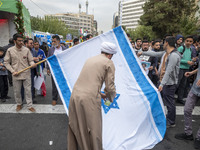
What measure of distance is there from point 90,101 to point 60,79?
1533 millimetres

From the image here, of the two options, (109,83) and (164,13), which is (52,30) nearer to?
(164,13)

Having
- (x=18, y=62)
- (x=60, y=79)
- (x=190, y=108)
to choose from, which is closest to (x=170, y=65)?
(x=190, y=108)

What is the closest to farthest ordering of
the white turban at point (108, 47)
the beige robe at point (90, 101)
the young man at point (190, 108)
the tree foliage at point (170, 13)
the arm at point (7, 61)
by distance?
the beige robe at point (90, 101), the white turban at point (108, 47), the young man at point (190, 108), the arm at point (7, 61), the tree foliage at point (170, 13)

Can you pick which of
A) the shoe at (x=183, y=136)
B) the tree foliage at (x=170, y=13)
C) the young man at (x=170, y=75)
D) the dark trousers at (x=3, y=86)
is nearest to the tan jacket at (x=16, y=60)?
the dark trousers at (x=3, y=86)

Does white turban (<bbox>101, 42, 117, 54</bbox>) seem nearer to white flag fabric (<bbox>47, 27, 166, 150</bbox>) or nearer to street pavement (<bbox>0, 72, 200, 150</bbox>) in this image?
white flag fabric (<bbox>47, 27, 166, 150</bbox>)

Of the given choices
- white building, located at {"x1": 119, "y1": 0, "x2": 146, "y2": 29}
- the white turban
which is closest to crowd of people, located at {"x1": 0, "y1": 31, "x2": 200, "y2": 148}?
the white turban

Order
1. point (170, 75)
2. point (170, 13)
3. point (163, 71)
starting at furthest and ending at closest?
point (170, 13)
point (163, 71)
point (170, 75)

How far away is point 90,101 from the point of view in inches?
74.4

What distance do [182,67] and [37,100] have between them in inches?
185

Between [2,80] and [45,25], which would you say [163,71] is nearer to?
[2,80]

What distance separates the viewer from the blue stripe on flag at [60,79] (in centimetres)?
320

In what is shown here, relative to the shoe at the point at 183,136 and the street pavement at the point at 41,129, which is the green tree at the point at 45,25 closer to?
the street pavement at the point at 41,129

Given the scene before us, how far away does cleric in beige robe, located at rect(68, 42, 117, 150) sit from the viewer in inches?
74.7

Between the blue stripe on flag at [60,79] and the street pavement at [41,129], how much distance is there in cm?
75
